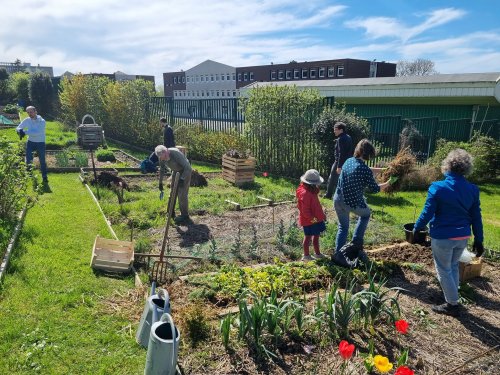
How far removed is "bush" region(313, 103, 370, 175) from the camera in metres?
10.5

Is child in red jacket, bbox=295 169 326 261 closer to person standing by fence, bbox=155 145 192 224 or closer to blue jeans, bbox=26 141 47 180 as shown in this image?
person standing by fence, bbox=155 145 192 224

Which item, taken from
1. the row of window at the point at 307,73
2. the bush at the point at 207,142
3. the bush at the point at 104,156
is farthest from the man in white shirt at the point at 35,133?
the row of window at the point at 307,73

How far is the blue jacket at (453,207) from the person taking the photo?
4074 millimetres

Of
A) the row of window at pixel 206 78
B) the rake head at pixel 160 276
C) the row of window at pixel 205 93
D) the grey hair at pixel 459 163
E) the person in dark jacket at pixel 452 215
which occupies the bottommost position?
the rake head at pixel 160 276

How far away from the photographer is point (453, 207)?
13.4 ft

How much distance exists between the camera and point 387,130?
1377 cm

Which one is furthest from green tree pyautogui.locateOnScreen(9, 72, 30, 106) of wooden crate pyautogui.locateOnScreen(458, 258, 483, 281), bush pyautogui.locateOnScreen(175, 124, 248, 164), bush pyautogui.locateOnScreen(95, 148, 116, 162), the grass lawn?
wooden crate pyautogui.locateOnScreen(458, 258, 483, 281)

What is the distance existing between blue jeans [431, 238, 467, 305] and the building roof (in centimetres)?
1076

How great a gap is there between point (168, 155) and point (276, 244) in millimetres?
2397

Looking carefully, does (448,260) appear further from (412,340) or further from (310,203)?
(310,203)

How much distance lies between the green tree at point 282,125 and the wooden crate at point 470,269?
6.87 meters

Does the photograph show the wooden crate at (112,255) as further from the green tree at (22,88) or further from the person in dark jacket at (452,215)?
the green tree at (22,88)

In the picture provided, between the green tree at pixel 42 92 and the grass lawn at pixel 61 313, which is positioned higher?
the green tree at pixel 42 92

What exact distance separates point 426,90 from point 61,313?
17086mm
